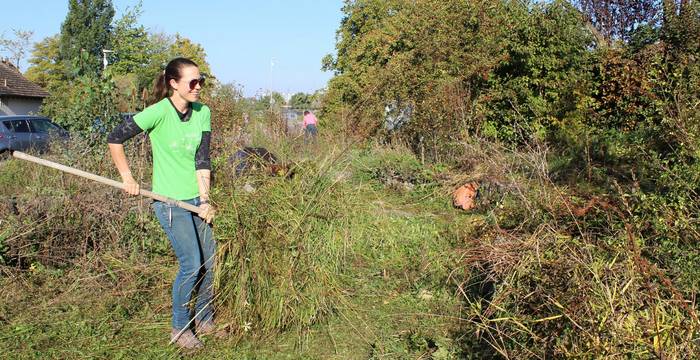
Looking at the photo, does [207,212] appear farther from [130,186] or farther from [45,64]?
[45,64]

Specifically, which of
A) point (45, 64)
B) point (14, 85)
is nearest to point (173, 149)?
point (14, 85)

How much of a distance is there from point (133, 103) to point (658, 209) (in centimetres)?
648

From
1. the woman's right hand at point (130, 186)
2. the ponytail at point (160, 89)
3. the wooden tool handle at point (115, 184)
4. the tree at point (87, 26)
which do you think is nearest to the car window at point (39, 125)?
the wooden tool handle at point (115, 184)

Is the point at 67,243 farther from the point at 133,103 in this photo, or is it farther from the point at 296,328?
the point at 133,103

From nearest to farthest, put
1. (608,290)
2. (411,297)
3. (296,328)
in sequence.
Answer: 1. (608,290)
2. (296,328)
3. (411,297)

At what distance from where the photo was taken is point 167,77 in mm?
3676

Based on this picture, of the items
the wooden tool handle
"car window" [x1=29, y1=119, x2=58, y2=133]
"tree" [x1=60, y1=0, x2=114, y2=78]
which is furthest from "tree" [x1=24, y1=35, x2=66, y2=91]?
the wooden tool handle

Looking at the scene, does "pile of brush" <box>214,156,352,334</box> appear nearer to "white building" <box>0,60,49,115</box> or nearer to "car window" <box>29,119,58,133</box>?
"car window" <box>29,119,58,133</box>

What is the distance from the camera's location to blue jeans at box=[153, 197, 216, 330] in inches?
144

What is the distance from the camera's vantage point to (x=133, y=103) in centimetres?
777

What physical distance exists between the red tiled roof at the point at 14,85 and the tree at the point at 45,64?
17.9ft

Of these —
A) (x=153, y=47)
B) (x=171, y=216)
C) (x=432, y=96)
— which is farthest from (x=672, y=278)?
(x=153, y=47)

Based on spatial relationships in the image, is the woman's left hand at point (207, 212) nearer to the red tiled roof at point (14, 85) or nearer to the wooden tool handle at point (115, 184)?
the wooden tool handle at point (115, 184)

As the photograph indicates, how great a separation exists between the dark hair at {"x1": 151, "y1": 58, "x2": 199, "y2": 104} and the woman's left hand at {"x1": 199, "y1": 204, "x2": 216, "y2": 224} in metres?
0.73
